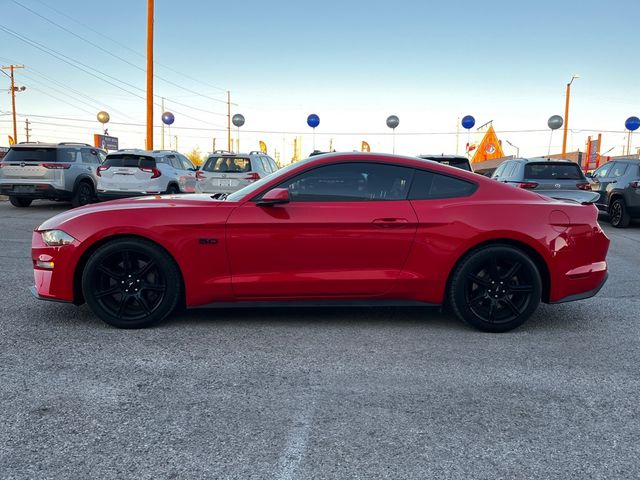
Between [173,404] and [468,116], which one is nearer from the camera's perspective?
[173,404]

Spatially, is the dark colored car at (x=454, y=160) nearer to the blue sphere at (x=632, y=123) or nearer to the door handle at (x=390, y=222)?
the door handle at (x=390, y=222)

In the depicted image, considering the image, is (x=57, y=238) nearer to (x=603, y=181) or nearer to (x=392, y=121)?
(x=603, y=181)

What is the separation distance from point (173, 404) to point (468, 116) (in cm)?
2828

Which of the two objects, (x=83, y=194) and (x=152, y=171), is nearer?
(x=152, y=171)

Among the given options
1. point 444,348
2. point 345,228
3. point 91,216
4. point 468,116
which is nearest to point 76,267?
point 91,216

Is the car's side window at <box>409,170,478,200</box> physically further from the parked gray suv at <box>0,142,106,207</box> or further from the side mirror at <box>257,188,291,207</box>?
the parked gray suv at <box>0,142,106,207</box>

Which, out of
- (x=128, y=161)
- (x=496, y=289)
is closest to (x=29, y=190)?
(x=128, y=161)

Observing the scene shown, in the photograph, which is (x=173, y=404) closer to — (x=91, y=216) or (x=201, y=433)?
(x=201, y=433)

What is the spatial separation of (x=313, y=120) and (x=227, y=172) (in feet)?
49.6

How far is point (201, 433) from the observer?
107 inches

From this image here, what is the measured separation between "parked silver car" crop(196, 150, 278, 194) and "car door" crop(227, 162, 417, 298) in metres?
8.74

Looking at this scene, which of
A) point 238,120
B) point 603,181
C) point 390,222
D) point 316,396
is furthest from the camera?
point 238,120

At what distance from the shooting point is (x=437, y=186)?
14.8 feet

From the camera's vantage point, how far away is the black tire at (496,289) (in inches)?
172
